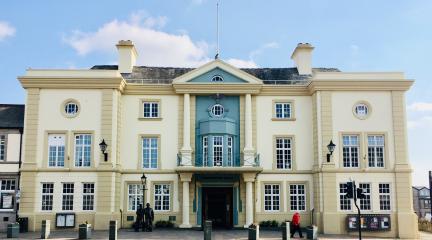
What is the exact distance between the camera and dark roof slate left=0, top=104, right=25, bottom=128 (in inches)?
1249

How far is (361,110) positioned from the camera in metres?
31.9

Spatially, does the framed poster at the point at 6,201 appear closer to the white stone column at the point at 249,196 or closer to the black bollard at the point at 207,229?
the white stone column at the point at 249,196

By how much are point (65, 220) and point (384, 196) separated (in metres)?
19.3

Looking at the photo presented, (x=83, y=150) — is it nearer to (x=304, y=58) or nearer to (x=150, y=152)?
(x=150, y=152)

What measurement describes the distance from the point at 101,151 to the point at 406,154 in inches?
739

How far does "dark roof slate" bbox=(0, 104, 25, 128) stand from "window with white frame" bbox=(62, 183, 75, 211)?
495 cm

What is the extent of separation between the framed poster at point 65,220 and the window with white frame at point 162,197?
17.0 feet

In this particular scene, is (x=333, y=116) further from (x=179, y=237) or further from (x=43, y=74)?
(x=43, y=74)

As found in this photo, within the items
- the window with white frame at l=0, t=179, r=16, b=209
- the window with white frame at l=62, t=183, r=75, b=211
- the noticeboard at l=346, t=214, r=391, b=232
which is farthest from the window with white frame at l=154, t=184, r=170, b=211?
the noticeboard at l=346, t=214, r=391, b=232

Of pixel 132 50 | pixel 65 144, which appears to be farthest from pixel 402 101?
pixel 65 144

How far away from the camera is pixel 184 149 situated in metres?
31.6

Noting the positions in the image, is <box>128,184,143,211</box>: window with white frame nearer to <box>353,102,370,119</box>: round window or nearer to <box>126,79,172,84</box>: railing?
<box>126,79,172,84</box>: railing

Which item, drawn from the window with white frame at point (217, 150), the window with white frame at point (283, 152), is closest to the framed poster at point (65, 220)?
the window with white frame at point (217, 150)

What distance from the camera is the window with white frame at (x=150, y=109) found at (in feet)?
107
